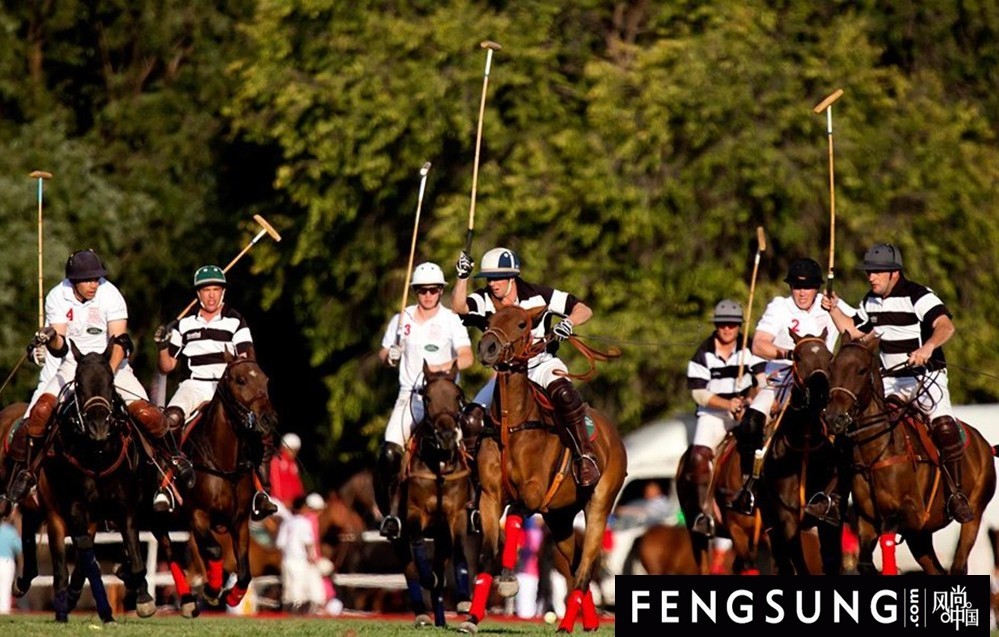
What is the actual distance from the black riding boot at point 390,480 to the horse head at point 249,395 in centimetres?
108

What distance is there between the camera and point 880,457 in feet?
54.7

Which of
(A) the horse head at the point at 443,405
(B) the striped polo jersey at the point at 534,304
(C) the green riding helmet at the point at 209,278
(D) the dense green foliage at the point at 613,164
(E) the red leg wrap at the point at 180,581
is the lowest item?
(E) the red leg wrap at the point at 180,581

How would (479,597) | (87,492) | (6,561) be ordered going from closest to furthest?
(479,597) → (87,492) → (6,561)

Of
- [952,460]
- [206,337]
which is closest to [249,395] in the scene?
[206,337]

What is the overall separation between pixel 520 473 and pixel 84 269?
3.89 metres

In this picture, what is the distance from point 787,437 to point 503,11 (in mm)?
15611

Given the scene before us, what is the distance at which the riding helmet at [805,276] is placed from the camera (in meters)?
18.4

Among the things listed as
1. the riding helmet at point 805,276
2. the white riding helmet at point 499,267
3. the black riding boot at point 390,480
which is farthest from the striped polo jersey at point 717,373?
the white riding helmet at point 499,267

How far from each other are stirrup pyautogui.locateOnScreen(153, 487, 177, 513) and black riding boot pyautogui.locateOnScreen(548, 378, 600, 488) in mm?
3220

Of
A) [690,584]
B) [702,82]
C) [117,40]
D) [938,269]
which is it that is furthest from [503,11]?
[690,584]

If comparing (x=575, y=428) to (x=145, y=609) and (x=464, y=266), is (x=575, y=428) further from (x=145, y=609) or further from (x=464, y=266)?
(x=145, y=609)

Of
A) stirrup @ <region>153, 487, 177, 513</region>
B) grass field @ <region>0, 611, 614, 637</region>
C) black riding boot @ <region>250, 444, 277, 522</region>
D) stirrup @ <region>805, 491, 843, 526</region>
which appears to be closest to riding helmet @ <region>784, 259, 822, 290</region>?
stirrup @ <region>805, 491, 843, 526</region>

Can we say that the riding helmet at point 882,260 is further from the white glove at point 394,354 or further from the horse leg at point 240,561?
the horse leg at point 240,561

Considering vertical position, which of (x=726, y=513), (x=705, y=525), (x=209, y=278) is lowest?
(x=705, y=525)
